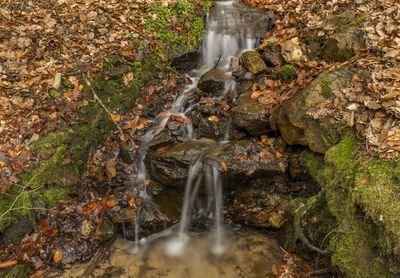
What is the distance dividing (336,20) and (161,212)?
5.22 meters

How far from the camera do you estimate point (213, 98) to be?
5.59m

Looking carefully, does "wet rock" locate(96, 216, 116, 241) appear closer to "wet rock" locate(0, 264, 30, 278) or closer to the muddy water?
the muddy water

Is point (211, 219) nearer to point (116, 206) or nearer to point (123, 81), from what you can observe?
point (116, 206)

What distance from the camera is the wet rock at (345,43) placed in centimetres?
414

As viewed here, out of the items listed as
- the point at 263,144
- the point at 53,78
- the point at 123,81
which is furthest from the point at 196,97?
the point at 53,78

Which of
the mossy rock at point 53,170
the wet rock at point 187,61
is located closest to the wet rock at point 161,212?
the mossy rock at point 53,170

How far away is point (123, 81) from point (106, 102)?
63 cm

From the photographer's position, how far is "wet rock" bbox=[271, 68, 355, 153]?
362cm

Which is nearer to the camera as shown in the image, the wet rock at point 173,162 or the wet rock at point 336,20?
the wet rock at point 173,162

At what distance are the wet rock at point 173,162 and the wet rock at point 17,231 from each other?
2192 mm

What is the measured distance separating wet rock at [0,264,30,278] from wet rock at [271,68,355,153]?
4667 mm

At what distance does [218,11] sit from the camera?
23.4 feet

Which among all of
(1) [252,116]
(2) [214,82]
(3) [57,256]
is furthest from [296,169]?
(3) [57,256]

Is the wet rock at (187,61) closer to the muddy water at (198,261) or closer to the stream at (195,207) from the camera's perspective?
the stream at (195,207)
